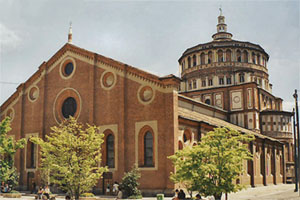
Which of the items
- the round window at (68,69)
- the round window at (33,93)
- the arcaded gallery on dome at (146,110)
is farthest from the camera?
the round window at (33,93)

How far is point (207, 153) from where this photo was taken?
21266mm

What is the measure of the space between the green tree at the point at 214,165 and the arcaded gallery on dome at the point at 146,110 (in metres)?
6.57

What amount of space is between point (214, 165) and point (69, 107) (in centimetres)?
1968

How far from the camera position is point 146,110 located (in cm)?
3012

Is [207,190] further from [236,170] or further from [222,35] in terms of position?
[222,35]

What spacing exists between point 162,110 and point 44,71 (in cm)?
1590

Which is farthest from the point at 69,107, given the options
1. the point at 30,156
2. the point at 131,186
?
the point at 131,186

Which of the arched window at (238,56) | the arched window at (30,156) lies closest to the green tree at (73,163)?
the arched window at (30,156)

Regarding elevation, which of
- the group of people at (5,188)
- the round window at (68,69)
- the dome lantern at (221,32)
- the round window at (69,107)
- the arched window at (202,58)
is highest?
the dome lantern at (221,32)

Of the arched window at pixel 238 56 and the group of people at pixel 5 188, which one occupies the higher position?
the arched window at pixel 238 56

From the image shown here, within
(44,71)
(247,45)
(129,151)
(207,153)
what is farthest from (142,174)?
(247,45)

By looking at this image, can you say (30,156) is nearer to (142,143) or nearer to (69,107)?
(69,107)

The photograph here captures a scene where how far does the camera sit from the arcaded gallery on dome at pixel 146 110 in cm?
2934

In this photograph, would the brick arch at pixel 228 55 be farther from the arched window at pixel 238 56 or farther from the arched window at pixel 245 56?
the arched window at pixel 245 56
